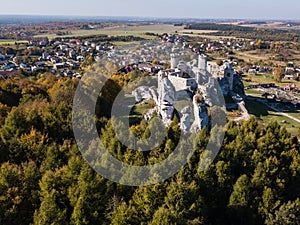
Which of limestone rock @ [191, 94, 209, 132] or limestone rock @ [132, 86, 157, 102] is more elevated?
limestone rock @ [191, 94, 209, 132]

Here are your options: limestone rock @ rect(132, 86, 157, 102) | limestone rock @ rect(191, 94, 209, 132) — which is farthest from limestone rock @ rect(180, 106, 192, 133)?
limestone rock @ rect(132, 86, 157, 102)

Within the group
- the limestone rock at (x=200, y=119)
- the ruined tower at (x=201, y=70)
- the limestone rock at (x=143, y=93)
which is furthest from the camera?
the ruined tower at (x=201, y=70)

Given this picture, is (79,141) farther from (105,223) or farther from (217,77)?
(217,77)

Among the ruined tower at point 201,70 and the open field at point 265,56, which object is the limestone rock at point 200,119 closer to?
the ruined tower at point 201,70

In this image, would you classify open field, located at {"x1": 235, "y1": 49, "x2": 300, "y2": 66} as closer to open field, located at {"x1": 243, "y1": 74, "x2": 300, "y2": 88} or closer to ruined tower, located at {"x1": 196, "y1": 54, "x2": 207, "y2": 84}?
open field, located at {"x1": 243, "y1": 74, "x2": 300, "y2": 88}

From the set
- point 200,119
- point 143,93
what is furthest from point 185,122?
point 143,93

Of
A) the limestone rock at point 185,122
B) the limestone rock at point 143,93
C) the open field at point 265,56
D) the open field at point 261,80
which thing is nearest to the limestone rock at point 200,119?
the limestone rock at point 185,122

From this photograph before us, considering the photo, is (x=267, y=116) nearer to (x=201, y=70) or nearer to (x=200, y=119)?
(x=201, y=70)

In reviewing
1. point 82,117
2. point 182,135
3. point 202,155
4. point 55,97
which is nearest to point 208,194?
point 202,155
